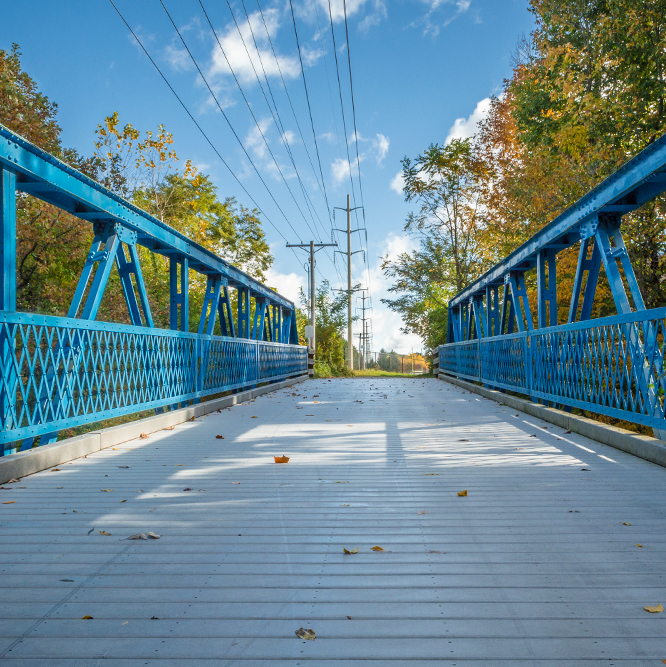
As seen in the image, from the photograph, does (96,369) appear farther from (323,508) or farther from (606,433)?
(606,433)

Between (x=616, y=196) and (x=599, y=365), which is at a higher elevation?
(x=616, y=196)

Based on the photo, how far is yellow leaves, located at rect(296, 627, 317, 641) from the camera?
5.64ft

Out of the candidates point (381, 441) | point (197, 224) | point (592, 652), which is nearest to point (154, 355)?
point (381, 441)

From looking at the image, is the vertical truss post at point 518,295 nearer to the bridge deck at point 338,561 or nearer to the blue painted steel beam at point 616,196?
the blue painted steel beam at point 616,196

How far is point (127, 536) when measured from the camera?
268cm

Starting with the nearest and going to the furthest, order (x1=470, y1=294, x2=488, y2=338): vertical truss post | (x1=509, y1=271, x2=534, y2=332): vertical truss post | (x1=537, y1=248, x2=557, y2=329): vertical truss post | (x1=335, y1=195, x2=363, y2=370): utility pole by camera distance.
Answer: (x1=537, y1=248, x2=557, y2=329): vertical truss post, (x1=509, y1=271, x2=534, y2=332): vertical truss post, (x1=470, y1=294, x2=488, y2=338): vertical truss post, (x1=335, y1=195, x2=363, y2=370): utility pole

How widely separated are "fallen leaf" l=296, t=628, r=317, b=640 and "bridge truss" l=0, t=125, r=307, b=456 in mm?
2826

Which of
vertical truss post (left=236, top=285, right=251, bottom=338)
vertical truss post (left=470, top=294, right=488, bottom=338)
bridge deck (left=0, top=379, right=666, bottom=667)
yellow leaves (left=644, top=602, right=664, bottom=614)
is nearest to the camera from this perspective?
bridge deck (left=0, top=379, right=666, bottom=667)

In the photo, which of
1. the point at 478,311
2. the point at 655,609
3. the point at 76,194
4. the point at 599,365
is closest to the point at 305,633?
the point at 655,609

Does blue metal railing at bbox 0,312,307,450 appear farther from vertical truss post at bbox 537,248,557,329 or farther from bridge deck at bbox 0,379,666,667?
vertical truss post at bbox 537,248,557,329

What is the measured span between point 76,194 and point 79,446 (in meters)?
2.20

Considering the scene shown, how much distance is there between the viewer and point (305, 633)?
173cm

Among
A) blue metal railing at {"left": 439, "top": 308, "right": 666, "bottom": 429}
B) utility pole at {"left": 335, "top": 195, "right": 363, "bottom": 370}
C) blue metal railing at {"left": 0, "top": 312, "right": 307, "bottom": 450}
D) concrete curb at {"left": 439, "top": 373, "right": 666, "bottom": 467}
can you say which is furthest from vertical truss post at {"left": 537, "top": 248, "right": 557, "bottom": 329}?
utility pole at {"left": 335, "top": 195, "right": 363, "bottom": 370}

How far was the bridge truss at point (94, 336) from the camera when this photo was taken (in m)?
3.81
